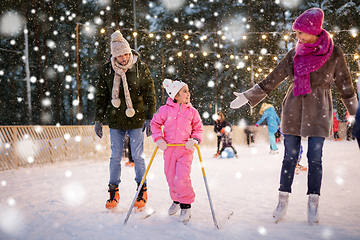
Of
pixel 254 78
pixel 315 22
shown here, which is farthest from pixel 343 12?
pixel 315 22

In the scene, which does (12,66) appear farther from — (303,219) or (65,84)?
(303,219)

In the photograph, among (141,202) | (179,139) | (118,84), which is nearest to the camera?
(179,139)

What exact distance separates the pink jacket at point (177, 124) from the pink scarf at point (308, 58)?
106 centimetres

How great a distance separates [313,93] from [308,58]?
34 centimetres

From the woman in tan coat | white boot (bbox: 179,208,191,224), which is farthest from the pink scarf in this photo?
white boot (bbox: 179,208,191,224)

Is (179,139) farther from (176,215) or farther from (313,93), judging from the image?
(313,93)

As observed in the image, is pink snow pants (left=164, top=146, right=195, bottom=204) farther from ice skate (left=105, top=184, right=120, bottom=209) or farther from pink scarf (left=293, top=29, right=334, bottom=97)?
pink scarf (left=293, top=29, right=334, bottom=97)

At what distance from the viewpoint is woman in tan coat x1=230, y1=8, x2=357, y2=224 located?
2574mm

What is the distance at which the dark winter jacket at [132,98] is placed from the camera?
325 centimetres

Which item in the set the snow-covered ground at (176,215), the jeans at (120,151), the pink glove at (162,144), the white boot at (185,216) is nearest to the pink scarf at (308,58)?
the snow-covered ground at (176,215)

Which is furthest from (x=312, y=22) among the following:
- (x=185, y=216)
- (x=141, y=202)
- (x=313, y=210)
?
(x=141, y=202)

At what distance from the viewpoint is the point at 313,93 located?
268cm

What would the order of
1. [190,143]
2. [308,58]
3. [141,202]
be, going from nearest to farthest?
[308,58]
[190,143]
[141,202]

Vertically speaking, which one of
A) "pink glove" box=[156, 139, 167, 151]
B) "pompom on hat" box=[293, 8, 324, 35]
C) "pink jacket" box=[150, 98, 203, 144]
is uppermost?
"pompom on hat" box=[293, 8, 324, 35]
